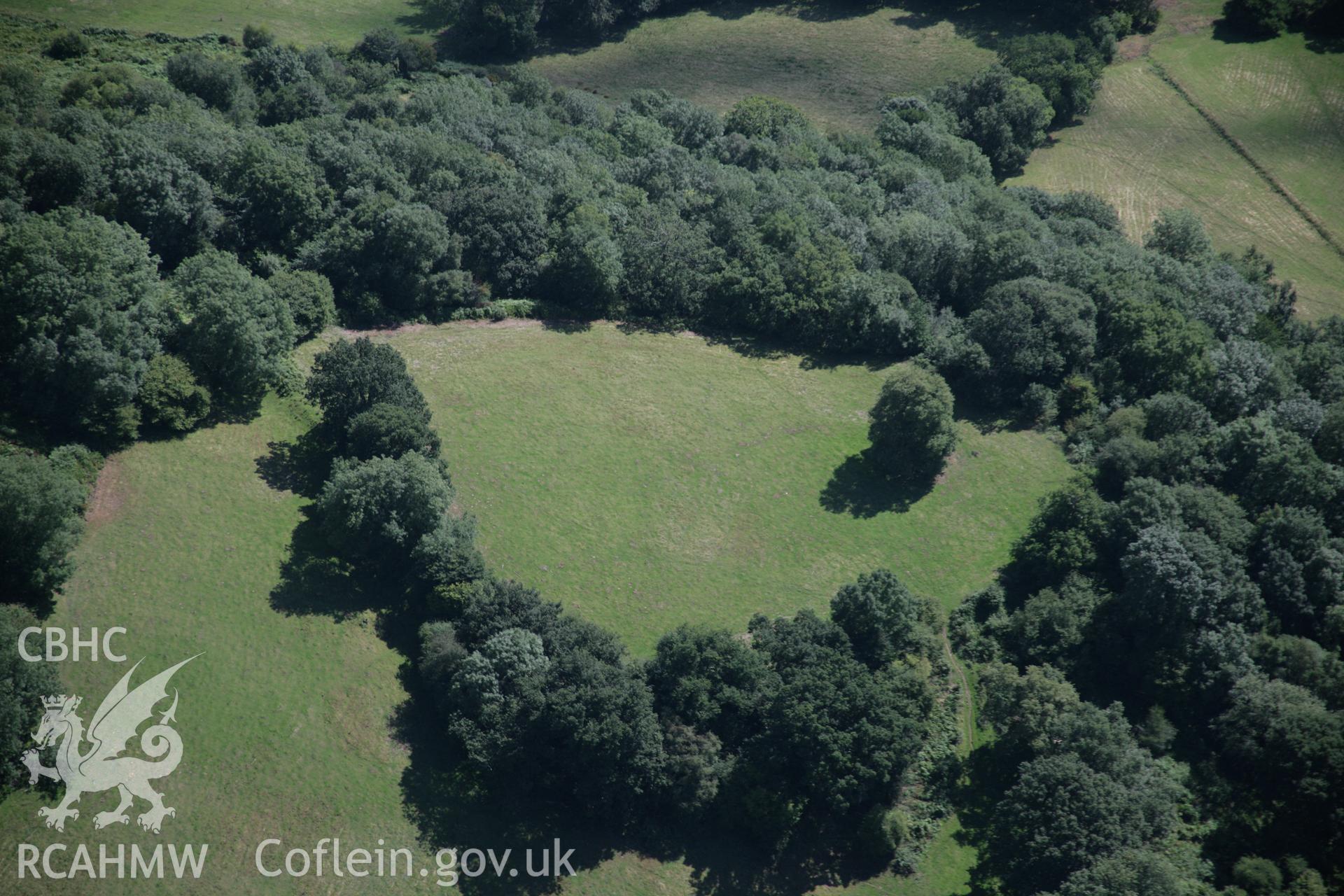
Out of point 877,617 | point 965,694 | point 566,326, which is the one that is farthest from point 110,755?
point 965,694

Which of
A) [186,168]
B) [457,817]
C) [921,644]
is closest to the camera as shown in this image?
[457,817]

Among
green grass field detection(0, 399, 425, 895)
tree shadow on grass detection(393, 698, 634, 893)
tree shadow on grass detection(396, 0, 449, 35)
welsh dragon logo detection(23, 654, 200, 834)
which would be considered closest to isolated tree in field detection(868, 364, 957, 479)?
tree shadow on grass detection(393, 698, 634, 893)

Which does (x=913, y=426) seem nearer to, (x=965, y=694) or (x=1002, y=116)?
(x=965, y=694)

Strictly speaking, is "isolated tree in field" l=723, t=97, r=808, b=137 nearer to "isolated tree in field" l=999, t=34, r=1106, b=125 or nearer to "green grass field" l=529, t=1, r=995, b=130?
"green grass field" l=529, t=1, r=995, b=130

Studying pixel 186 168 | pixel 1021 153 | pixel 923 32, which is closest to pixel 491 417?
pixel 186 168

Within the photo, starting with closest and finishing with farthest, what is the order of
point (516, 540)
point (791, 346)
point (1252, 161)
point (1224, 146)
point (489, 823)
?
point (489, 823), point (516, 540), point (791, 346), point (1252, 161), point (1224, 146)

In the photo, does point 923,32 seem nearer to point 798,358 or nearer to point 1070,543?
A: point 798,358
